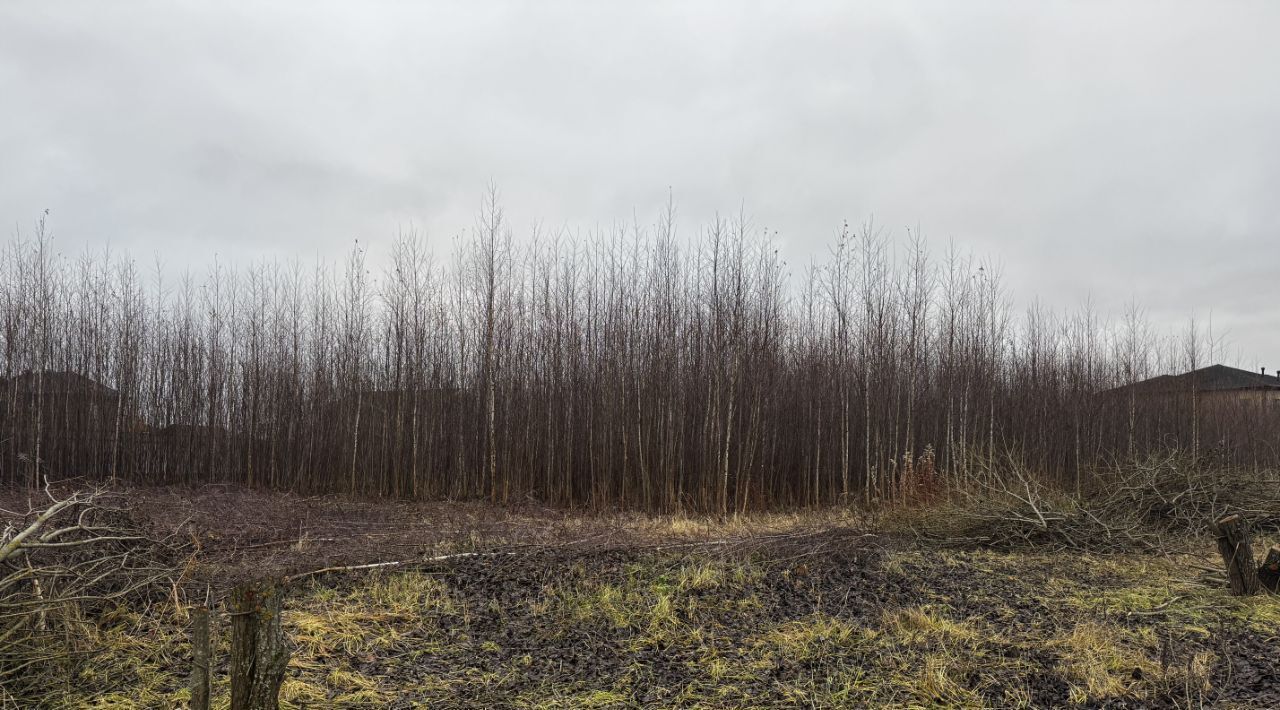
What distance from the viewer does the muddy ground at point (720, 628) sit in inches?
152

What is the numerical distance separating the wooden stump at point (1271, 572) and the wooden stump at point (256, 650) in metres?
6.90

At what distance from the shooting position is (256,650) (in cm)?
299

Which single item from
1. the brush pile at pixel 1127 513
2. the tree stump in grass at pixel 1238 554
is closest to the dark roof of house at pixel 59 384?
the brush pile at pixel 1127 513

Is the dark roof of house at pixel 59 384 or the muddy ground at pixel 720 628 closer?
the muddy ground at pixel 720 628

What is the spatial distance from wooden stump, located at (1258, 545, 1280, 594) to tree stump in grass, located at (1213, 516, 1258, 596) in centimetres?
8

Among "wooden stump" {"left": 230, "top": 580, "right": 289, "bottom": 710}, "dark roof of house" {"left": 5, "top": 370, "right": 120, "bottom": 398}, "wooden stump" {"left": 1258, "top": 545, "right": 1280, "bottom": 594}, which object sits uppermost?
"dark roof of house" {"left": 5, "top": 370, "right": 120, "bottom": 398}

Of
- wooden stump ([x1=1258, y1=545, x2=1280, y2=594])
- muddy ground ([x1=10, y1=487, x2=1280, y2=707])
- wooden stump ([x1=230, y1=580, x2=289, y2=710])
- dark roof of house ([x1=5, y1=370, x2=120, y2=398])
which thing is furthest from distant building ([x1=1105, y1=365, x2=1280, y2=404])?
dark roof of house ([x1=5, y1=370, x2=120, y2=398])

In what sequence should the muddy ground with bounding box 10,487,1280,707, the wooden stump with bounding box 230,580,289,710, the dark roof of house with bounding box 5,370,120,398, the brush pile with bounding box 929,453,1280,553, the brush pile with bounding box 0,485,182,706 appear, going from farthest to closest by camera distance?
the dark roof of house with bounding box 5,370,120,398, the brush pile with bounding box 929,453,1280,553, the muddy ground with bounding box 10,487,1280,707, the brush pile with bounding box 0,485,182,706, the wooden stump with bounding box 230,580,289,710

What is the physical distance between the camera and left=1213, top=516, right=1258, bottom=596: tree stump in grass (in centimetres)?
550

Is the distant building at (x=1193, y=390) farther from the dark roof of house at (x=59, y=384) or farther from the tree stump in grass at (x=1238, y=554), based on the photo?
the dark roof of house at (x=59, y=384)

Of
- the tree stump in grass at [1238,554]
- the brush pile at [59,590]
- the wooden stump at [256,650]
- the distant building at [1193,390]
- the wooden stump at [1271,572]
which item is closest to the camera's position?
the wooden stump at [256,650]

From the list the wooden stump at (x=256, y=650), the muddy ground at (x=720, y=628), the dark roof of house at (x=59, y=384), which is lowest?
the muddy ground at (x=720, y=628)

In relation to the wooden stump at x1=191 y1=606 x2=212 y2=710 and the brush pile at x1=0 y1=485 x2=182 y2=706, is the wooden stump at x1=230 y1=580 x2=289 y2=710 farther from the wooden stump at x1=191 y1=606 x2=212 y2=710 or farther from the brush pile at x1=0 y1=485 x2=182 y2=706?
the brush pile at x1=0 y1=485 x2=182 y2=706

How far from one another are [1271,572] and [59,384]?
18.5 meters
